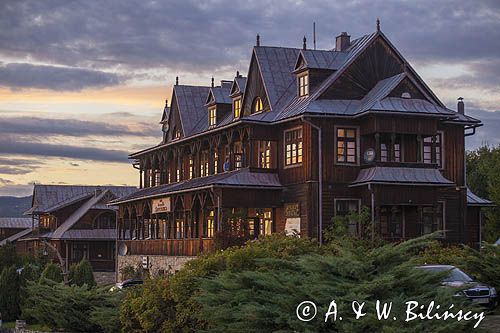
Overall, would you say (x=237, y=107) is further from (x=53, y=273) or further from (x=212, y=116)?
(x=53, y=273)

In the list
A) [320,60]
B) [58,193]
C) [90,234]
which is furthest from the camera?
[58,193]

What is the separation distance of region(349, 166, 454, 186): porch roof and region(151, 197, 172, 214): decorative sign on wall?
547 inches

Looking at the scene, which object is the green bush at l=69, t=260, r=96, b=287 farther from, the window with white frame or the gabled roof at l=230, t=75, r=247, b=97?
the gabled roof at l=230, t=75, r=247, b=97

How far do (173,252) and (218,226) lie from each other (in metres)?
7.56

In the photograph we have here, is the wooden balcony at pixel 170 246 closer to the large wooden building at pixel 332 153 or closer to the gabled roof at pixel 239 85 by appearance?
the large wooden building at pixel 332 153

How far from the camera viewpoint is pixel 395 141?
149 feet

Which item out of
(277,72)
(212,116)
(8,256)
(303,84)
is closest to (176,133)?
(212,116)

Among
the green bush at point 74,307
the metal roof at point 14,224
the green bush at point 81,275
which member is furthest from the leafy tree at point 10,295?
the metal roof at point 14,224

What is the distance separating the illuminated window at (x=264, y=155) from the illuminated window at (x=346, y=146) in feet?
15.6

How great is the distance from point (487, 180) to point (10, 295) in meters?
50.6

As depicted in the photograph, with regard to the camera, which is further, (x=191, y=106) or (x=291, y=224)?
(x=191, y=106)

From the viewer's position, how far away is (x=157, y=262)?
180ft

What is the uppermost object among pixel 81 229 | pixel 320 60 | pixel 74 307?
pixel 320 60

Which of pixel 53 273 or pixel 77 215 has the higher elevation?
pixel 77 215
